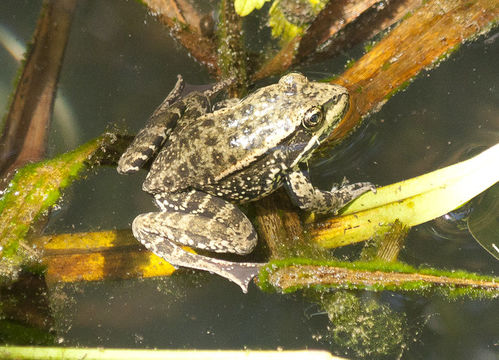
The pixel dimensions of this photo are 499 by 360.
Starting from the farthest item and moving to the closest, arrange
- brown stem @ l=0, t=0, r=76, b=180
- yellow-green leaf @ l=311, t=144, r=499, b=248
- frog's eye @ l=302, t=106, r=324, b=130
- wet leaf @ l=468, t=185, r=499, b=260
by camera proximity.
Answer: brown stem @ l=0, t=0, r=76, b=180 < wet leaf @ l=468, t=185, r=499, b=260 < yellow-green leaf @ l=311, t=144, r=499, b=248 < frog's eye @ l=302, t=106, r=324, b=130

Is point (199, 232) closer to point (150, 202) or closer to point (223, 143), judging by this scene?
point (223, 143)

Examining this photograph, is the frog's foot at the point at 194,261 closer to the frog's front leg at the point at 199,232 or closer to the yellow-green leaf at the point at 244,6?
the frog's front leg at the point at 199,232

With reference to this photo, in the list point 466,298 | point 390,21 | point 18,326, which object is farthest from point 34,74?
point 466,298

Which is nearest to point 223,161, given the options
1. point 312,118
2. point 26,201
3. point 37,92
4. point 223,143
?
point 223,143

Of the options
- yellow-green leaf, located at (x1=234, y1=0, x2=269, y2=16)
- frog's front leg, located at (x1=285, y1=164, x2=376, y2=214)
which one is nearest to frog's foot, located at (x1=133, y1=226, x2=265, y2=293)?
frog's front leg, located at (x1=285, y1=164, x2=376, y2=214)

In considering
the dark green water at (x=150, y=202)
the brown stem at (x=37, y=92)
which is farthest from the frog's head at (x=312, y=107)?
the brown stem at (x=37, y=92)

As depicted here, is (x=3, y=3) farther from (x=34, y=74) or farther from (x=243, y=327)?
(x=243, y=327)

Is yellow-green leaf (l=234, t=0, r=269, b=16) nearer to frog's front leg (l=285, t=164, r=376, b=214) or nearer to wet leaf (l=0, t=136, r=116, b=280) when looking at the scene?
frog's front leg (l=285, t=164, r=376, b=214)
